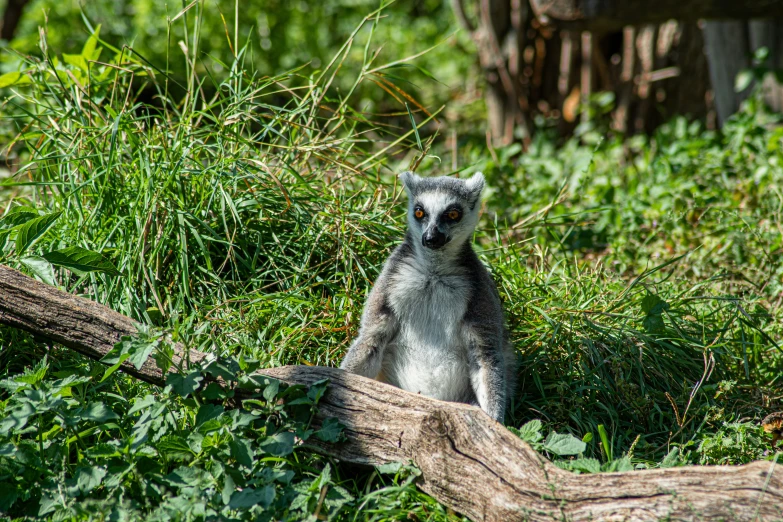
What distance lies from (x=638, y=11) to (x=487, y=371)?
3364 millimetres

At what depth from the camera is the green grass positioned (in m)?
2.61

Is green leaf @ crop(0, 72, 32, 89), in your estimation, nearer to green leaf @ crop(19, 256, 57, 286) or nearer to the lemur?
green leaf @ crop(19, 256, 57, 286)

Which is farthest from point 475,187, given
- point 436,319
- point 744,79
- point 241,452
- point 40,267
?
point 744,79

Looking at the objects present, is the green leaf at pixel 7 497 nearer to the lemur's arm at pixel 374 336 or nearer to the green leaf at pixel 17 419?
the green leaf at pixel 17 419

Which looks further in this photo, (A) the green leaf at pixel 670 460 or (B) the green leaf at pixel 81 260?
(B) the green leaf at pixel 81 260

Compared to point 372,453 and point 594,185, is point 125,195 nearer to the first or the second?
point 372,453

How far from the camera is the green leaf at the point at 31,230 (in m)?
3.25

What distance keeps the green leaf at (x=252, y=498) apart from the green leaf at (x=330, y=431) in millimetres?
336

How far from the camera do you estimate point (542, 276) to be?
13.8ft

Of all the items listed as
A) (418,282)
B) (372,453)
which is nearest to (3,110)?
(418,282)

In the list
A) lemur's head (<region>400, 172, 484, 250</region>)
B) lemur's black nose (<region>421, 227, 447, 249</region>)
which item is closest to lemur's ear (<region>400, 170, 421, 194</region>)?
lemur's head (<region>400, 172, 484, 250</region>)

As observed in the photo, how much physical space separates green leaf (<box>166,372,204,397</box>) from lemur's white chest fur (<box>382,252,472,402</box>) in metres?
1.03

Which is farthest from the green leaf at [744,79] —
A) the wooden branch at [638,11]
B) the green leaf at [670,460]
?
the green leaf at [670,460]

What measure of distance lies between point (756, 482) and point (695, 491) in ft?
0.58
